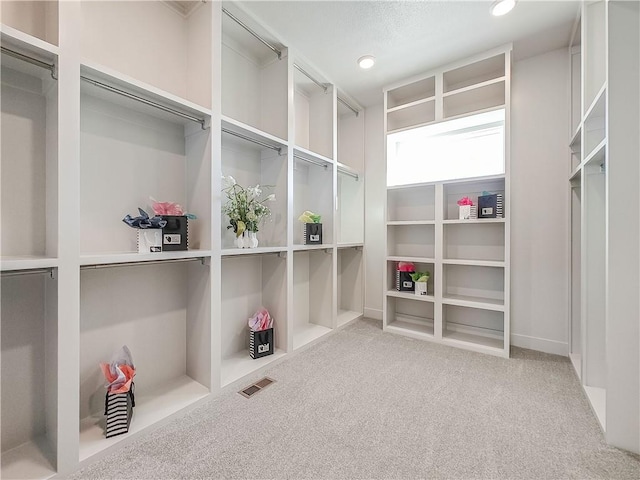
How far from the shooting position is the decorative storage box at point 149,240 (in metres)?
1.48

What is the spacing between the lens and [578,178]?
85.6 inches

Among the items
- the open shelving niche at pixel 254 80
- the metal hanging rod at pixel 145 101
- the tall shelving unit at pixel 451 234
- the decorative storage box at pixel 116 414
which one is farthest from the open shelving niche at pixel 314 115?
the decorative storage box at pixel 116 414

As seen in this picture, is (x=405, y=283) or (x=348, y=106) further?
(x=348, y=106)

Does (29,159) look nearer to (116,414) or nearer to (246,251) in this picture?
(246,251)

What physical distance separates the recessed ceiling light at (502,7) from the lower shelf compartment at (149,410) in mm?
3185

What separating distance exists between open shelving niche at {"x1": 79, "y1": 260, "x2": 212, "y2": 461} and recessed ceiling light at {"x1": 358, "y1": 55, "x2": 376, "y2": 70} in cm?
222

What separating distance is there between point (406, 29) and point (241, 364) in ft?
9.32

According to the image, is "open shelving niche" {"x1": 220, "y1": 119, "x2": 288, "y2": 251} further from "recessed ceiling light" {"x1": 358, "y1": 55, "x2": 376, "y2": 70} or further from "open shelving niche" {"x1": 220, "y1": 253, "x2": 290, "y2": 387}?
"recessed ceiling light" {"x1": 358, "y1": 55, "x2": 376, "y2": 70}

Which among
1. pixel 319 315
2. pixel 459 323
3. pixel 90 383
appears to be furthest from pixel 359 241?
pixel 90 383

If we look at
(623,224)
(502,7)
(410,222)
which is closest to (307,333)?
(410,222)

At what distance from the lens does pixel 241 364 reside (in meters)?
2.07

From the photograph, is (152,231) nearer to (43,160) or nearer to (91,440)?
(43,160)

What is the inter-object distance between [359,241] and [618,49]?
8.10 feet

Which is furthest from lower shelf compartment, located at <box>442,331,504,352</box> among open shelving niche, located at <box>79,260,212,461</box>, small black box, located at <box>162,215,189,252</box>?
small black box, located at <box>162,215,189,252</box>
